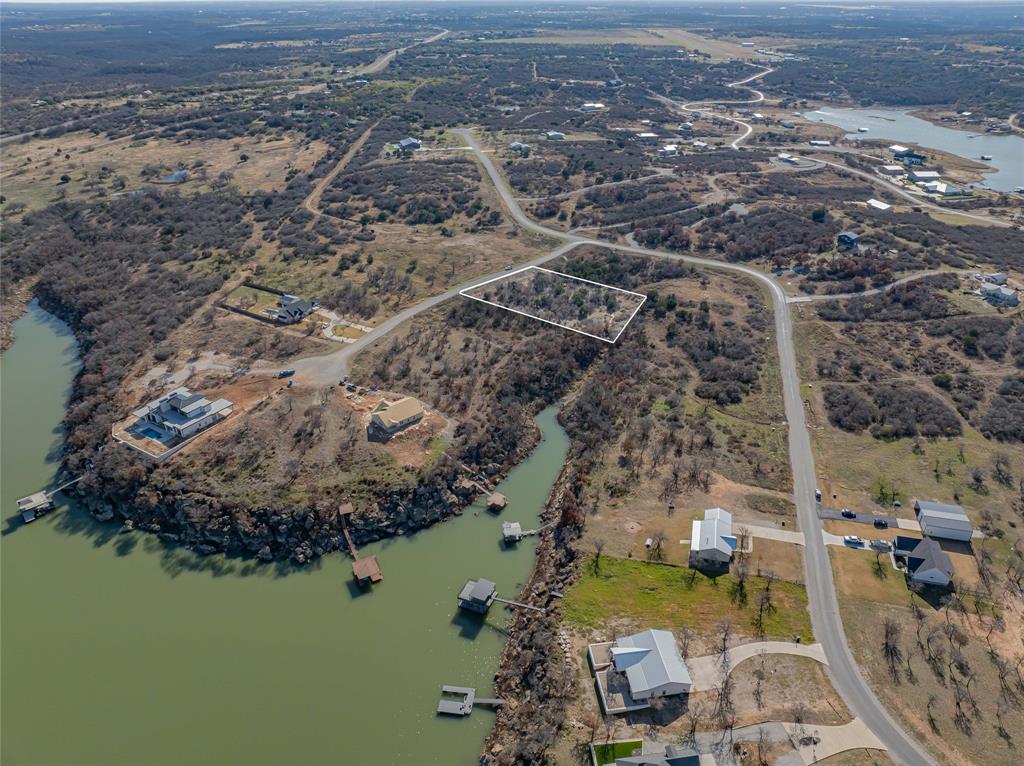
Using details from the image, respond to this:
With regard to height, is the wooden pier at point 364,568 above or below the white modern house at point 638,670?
below

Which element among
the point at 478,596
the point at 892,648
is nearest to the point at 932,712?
the point at 892,648

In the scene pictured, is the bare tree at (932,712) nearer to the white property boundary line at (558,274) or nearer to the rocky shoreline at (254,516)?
the rocky shoreline at (254,516)

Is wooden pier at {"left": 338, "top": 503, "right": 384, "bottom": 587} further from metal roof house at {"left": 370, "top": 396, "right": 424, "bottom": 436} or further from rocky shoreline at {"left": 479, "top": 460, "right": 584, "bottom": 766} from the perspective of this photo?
metal roof house at {"left": 370, "top": 396, "right": 424, "bottom": 436}

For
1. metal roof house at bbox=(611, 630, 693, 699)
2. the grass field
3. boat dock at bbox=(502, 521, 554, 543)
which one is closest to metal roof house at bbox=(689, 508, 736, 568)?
the grass field

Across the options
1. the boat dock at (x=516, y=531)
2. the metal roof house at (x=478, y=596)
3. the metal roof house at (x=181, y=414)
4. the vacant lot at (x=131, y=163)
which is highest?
the vacant lot at (x=131, y=163)

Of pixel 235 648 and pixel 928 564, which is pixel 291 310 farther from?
pixel 928 564

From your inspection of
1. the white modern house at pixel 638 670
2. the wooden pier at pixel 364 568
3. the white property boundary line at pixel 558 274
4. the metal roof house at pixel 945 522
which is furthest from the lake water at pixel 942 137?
the wooden pier at pixel 364 568
